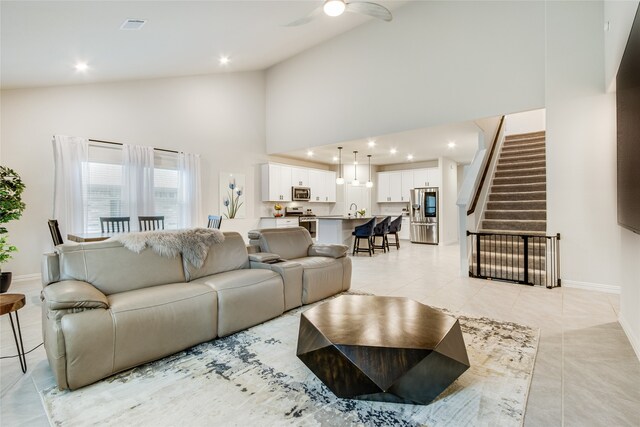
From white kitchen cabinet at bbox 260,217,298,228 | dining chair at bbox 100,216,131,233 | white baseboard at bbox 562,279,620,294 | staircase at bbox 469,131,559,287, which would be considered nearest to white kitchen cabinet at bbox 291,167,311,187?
white kitchen cabinet at bbox 260,217,298,228

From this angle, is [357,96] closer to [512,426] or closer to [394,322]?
[394,322]

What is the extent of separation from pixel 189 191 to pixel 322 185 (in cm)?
423

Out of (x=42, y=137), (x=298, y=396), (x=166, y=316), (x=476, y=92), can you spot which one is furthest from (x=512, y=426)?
(x=42, y=137)

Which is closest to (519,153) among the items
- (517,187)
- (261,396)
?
Result: (517,187)

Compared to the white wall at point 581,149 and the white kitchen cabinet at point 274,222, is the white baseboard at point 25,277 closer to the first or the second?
the white kitchen cabinet at point 274,222

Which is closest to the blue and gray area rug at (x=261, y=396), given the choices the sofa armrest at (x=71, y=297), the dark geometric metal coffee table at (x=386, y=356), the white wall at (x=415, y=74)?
the dark geometric metal coffee table at (x=386, y=356)

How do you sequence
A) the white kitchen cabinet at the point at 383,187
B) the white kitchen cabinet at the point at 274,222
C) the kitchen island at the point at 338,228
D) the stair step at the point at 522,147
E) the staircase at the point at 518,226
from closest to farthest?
the staircase at the point at 518,226 < the stair step at the point at 522,147 < the kitchen island at the point at 338,228 < the white kitchen cabinet at the point at 274,222 < the white kitchen cabinet at the point at 383,187

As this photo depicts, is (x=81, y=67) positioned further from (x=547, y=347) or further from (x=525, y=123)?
(x=525, y=123)

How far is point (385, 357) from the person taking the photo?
1.59 metres

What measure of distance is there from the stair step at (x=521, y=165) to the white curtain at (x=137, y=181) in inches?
284

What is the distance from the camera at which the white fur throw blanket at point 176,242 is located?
2596mm

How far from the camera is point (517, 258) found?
15.5 ft

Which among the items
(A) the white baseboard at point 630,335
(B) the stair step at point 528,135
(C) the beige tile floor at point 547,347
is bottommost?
(C) the beige tile floor at point 547,347

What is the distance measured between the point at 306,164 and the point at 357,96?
337 cm
